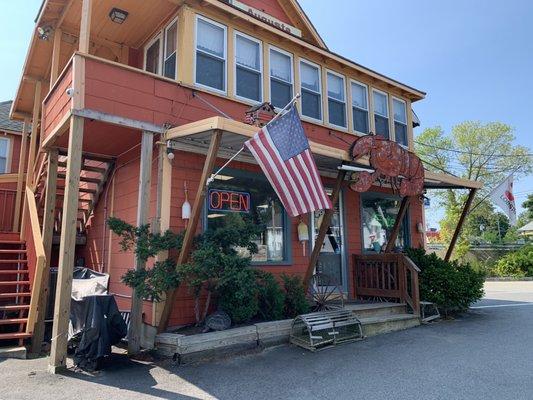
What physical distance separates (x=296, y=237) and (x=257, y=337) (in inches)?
115

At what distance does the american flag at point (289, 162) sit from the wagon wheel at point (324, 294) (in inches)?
105

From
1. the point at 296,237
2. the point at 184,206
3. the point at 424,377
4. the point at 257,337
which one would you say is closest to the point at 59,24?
the point at 184,206

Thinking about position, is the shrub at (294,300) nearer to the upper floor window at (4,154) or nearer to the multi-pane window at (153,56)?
the multi-pane window at (153,56)

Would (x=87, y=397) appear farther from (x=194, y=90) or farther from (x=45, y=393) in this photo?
(x=194, y=90)

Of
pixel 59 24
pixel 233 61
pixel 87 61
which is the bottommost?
pixel 87 61

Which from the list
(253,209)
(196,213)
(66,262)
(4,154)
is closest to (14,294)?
(66,262)

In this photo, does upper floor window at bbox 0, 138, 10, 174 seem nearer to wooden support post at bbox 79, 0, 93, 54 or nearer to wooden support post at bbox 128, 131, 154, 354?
wooden support post at bbox 79, 0, 93, 54

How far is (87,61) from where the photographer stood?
20.9ft

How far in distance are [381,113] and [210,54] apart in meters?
5.51

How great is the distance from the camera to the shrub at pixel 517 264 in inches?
874

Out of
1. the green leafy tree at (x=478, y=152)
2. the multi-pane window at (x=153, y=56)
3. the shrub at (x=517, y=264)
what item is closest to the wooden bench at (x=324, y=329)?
the multi-pane window at (x=153, y=56)

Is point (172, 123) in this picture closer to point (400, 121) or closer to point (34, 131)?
point (34, 131)

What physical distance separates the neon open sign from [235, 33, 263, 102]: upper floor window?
6.67ft

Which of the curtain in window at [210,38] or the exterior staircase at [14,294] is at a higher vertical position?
the curtain in window at [210,38]
